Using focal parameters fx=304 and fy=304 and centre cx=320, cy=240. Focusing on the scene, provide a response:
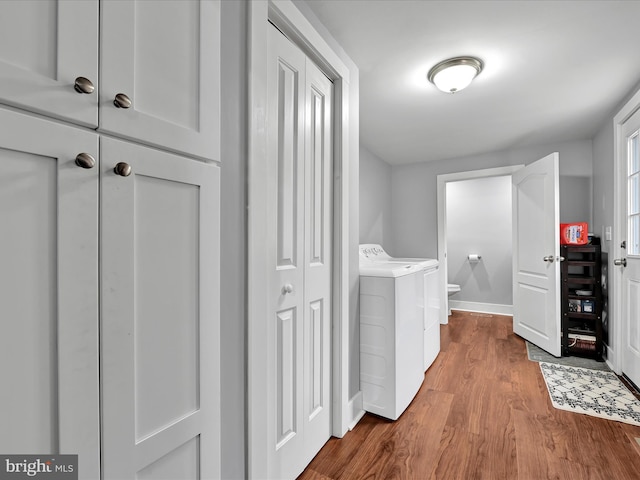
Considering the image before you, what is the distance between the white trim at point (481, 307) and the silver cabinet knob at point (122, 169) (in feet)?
17.1

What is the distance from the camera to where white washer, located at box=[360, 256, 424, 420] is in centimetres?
181

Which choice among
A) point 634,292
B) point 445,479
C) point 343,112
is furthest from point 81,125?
point 634,292

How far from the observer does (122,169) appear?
26.2 inches

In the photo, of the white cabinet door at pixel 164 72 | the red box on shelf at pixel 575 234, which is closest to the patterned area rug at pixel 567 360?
the red box on shelf at pixel 575 234

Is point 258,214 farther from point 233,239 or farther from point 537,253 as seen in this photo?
point 537,253

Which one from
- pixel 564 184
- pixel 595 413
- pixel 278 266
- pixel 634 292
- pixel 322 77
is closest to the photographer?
pixel 278 266

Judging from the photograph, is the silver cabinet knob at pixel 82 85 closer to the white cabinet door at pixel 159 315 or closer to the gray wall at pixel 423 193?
the white cabinet door at pixel 159 315

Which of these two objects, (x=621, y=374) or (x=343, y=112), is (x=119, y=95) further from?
(x=621, y=374)

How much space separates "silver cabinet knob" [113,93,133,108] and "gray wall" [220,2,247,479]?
12.2 inches

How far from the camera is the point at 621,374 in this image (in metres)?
2.44

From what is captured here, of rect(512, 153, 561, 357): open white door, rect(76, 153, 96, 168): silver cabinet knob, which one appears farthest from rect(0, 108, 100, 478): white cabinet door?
rect(512, 153, 561, 357): open white door

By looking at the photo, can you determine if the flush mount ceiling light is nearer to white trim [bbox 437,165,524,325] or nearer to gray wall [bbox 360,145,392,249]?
gray wall [bbox 360,145,392,249]

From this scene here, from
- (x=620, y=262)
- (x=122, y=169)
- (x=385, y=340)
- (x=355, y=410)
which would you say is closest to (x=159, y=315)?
(x=122, y=169)

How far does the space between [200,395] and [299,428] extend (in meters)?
0.73
